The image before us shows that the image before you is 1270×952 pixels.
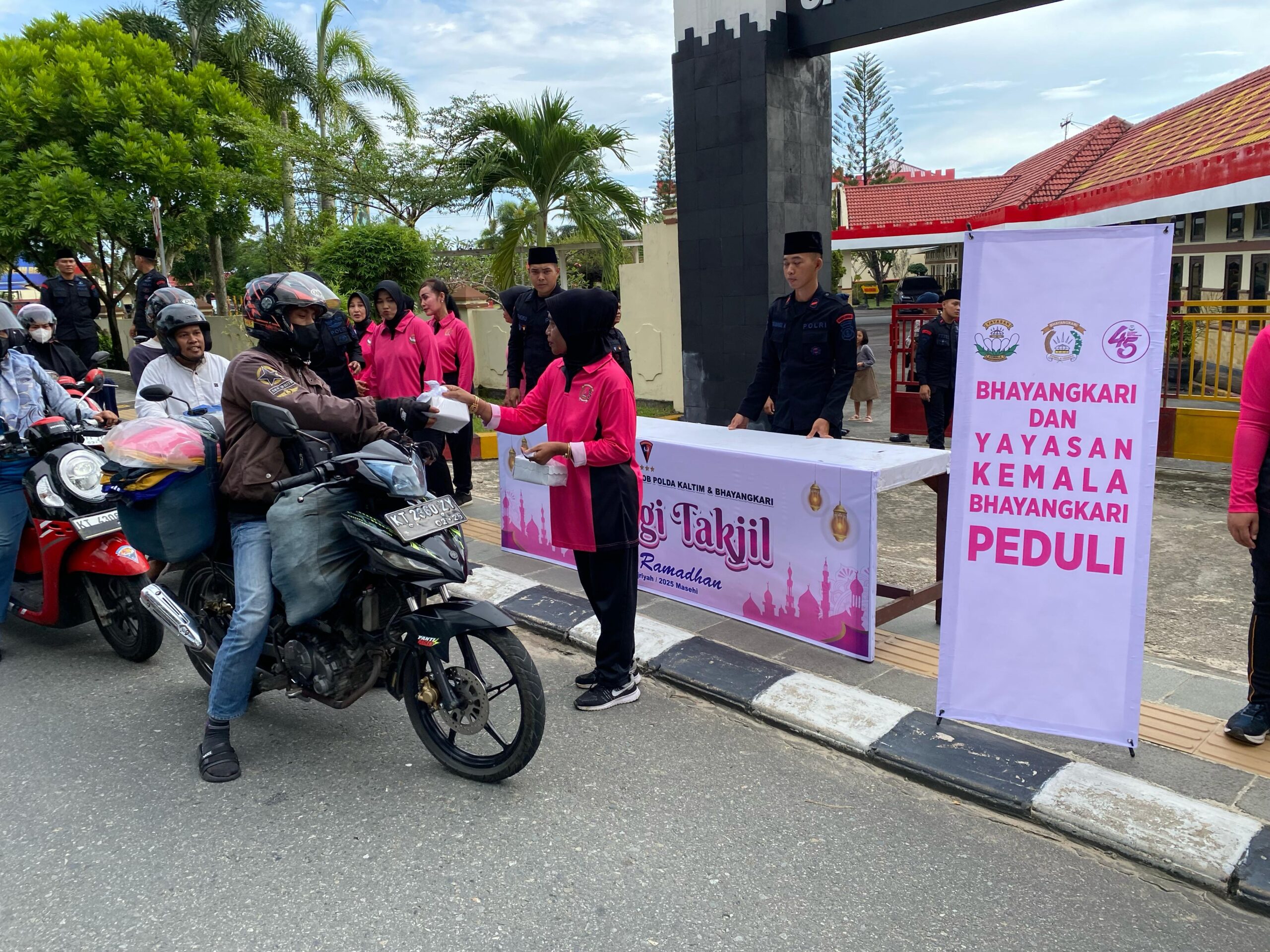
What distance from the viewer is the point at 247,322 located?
3.59 m

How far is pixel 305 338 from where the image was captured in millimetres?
3584

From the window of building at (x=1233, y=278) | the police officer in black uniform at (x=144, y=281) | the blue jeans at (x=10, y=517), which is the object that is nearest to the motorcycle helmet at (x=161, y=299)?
the blue jeans at (x=10, y=517)

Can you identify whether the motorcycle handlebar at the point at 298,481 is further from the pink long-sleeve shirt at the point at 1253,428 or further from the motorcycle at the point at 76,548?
the pink long-sleeve shirt at the point at 1253,428

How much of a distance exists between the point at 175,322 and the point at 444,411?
2.09 metres

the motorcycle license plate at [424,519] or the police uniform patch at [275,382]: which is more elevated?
the police uniform patch at [275,382]

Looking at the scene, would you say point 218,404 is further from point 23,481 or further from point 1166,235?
point 1166,235

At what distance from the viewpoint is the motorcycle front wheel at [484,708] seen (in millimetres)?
3332

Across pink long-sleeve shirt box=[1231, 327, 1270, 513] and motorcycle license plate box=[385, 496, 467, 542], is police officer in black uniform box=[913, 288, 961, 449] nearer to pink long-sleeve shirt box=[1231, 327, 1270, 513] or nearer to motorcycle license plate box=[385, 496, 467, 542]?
pink long-sleeve shirt box=[1231, 327, 1270, 513]

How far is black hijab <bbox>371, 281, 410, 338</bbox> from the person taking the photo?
23.9 ft

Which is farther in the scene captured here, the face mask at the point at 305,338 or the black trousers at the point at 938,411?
the black trousers at the point at 938,411

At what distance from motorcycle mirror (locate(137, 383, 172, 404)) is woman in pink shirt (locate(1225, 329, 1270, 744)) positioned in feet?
14.0

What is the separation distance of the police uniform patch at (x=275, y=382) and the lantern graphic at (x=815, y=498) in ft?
7.65

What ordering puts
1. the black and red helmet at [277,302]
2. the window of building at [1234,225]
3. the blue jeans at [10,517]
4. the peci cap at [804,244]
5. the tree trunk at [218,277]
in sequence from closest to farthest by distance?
the black and red helmet at [277,302] < the blue jeans at [10,517] < the peci cap at [804,244] < the window of building at [1234,225] < the tree trunk at [218,277]

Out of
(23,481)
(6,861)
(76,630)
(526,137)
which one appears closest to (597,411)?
(6,861)
